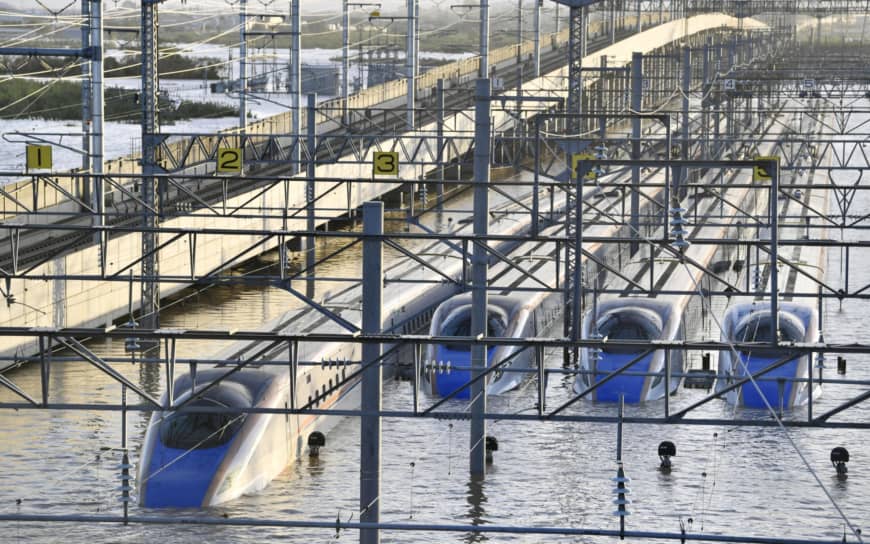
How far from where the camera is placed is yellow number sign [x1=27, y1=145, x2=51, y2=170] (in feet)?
101

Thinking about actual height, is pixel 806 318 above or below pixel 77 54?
below

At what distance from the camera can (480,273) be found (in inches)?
928

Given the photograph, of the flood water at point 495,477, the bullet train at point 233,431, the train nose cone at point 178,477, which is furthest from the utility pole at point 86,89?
the train nose cone at point 178,477

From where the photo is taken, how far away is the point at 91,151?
36281 mm

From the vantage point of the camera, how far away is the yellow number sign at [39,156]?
3089 centimetres

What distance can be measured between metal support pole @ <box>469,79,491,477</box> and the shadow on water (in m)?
0.30

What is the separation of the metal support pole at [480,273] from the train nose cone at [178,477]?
4003 mm

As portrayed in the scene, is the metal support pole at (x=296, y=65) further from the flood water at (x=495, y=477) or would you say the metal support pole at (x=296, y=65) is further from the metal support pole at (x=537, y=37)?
the metal support pole at (x=537, y=37)

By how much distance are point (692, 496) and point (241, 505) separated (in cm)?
679

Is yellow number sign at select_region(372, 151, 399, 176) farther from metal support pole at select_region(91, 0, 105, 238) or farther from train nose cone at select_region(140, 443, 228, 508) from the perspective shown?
train nose cone at select_region(140, 443, 228, 508)

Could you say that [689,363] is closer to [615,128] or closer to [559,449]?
[559,449]

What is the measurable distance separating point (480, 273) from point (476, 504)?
3.44 meters

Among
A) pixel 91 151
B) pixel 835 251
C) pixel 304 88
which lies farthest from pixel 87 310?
pixel 304 88

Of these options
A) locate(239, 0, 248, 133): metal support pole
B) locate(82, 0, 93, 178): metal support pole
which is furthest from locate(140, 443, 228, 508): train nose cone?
locate(239, 0, 248, 133): metal support pole
